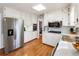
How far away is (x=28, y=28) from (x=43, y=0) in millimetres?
475

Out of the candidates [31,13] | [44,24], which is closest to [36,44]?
[44,24]

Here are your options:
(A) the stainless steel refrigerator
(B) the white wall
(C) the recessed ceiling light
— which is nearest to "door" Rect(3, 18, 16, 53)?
(A) the stainless steel refrigerator

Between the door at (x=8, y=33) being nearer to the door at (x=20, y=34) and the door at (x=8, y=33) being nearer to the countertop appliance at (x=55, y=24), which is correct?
the door at (x=20, y=34)

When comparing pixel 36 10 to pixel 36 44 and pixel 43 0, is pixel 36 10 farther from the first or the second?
pixel 36 44

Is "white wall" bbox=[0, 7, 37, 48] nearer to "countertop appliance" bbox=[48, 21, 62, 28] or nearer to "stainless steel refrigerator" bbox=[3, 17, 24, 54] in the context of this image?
"stainless steel refrigerator" bbox=[3, 17, 24, 54]

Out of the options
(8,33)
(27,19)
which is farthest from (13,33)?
(27,19)

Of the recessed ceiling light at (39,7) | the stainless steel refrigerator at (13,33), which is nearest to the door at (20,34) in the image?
the stainless steel refrigerator at (13,33)

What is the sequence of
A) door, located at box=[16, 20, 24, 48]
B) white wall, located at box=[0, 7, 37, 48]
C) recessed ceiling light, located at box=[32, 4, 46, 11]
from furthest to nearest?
door, located at box=[16, 20, 24, 48] < white wall, located at box=[0, 7, 37, 48] < recessed ceiling light, located at box=[32, 4, 46, 11]

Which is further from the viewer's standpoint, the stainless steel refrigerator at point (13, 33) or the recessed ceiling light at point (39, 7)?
the stainless steel refrigerator at point (13, 33)

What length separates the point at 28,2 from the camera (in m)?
0.89

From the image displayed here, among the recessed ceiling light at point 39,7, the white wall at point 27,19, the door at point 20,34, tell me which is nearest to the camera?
the recessed ceiling light at point 39,7

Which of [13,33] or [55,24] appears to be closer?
[55,24]

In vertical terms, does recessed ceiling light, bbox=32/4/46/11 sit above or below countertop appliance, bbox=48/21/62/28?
above

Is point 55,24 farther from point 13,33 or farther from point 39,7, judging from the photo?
point 13,33
